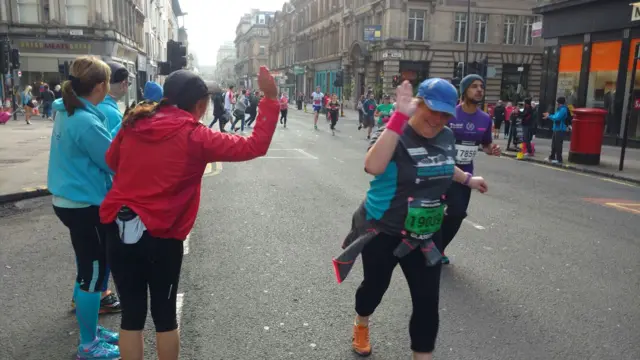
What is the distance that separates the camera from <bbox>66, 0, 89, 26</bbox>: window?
1236 inches

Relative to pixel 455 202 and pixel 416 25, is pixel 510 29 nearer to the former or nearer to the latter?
pixel 416 25

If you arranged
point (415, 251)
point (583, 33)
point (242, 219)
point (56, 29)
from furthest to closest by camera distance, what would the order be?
point (56, 29) → point (583, 33) → point (242, 219) → point (415, 251)

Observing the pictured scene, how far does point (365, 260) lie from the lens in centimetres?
328

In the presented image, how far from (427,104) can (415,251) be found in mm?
852

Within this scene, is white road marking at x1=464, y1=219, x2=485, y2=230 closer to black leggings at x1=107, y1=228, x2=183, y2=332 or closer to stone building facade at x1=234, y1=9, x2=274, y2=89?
black leggings at x1=107, y1=228, x2=183, y2=332

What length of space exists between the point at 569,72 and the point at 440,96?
22056mm

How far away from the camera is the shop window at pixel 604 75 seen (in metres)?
19.7

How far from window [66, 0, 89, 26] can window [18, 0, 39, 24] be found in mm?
1790

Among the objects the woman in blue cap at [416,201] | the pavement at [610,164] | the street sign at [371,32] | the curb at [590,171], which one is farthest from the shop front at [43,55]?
the woman in blue cap at [416,201]

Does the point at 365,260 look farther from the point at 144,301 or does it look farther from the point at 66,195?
the point at 66,195

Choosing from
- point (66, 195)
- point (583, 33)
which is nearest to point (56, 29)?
point (583, 33)

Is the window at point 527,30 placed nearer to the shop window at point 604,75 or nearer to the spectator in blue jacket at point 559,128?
the shop window at point 604,75

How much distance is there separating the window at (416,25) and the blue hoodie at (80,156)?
1631 inches

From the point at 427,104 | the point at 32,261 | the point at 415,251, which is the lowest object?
the point at 32,261
